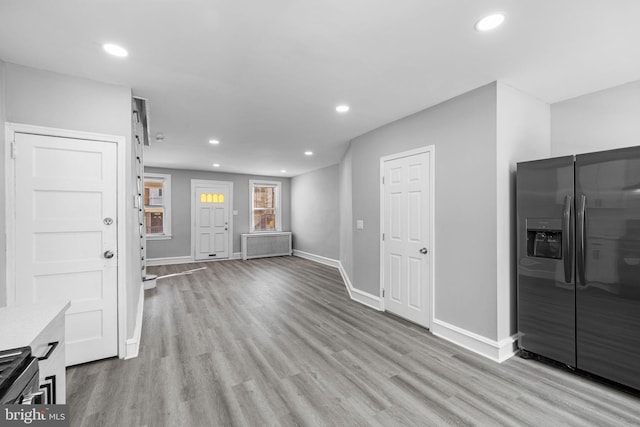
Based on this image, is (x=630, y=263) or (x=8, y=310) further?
(x=630, y=263)

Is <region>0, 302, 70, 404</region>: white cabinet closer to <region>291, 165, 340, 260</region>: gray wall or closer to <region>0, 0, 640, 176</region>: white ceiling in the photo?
<region>0, 0, 640, 176</region>: white ceiling

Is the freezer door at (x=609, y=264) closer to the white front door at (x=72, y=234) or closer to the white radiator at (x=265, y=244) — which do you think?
the white front door at (x=72, y=234)

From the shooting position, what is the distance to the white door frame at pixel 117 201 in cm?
218

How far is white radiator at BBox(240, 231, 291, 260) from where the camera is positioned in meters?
7.94

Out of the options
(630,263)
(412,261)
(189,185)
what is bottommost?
(412,261)

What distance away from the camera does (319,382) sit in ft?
7.16

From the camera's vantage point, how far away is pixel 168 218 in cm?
722

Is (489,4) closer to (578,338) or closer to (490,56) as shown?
(490,56)

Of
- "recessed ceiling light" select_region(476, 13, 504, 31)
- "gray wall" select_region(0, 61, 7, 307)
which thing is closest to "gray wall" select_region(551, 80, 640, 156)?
"recessed ceiling light" select_region(476, 13, 504, 31)

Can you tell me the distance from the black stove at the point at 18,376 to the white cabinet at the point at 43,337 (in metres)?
0.07

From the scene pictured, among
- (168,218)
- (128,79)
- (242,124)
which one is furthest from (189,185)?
(128,79)

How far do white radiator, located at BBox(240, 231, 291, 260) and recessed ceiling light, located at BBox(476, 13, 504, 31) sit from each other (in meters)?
7.13

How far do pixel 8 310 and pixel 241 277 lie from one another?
4.50 m

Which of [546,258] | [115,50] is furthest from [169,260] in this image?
[546,258]
